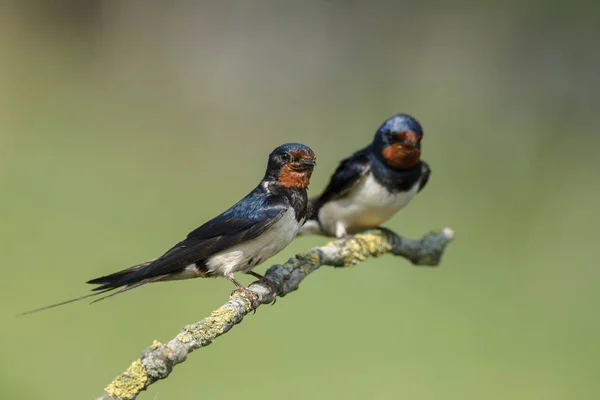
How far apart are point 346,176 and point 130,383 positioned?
204cm

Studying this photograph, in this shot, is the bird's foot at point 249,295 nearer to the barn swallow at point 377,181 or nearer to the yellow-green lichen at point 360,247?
the yellow-green lichen at point 360,247

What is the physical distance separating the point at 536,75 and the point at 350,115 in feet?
6.06

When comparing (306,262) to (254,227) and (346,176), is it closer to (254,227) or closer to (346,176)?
(254,227)

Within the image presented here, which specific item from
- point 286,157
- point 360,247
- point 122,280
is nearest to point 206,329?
point 122,280

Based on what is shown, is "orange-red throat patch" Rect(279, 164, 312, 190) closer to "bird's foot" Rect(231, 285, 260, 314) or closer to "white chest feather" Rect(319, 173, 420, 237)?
"bird's foot" Rect(231, 285, 260, 314)

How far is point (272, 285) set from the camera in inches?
85.2

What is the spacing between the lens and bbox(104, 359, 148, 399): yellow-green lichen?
4.58 ft

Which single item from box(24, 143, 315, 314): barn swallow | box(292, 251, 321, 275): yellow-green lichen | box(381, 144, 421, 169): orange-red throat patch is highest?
box(381, 144, 421, 169): orange-red throat patch

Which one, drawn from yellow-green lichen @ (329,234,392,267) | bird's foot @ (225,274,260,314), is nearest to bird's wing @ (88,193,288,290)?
bird's foot @ (225,274,260,314)

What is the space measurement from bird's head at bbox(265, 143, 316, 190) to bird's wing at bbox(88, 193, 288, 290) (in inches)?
2.0

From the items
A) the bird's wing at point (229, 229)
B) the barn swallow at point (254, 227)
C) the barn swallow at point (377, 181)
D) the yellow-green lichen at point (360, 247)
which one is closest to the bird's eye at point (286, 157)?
the barn swallow at point (254, 227)

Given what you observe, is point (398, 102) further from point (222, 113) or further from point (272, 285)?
point (272, 285)

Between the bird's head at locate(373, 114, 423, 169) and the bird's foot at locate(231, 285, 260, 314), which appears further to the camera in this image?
the bird's head at locate(373, 114, 423, 169)

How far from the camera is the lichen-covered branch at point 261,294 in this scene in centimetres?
148
